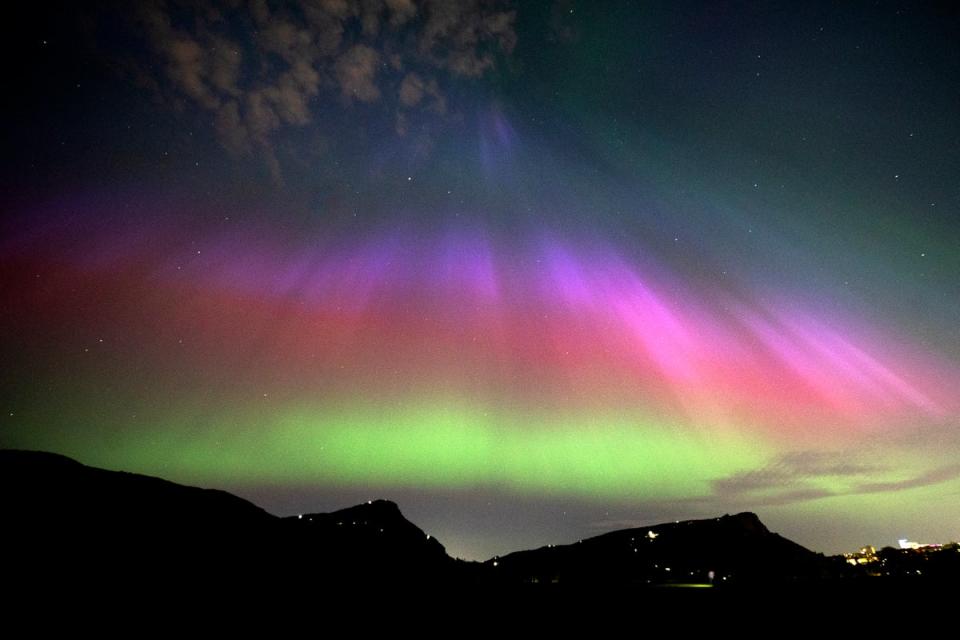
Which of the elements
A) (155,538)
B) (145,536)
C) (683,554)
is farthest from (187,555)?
(683,554)

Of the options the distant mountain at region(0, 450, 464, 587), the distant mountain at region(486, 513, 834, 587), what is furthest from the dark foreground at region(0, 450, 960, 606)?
the distant mountain at region(486, 513, 834, 587)

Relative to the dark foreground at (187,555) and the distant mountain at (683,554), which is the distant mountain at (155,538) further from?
the distant mountain at (683,554)

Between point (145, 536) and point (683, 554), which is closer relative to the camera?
point (145, 536)

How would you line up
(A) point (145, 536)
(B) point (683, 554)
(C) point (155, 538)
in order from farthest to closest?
(B) point (683, 554), (C) point (155, 538), (A) point (145, 536)

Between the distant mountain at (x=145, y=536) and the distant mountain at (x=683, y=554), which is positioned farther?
the distant mountain at (x=683, y=554)

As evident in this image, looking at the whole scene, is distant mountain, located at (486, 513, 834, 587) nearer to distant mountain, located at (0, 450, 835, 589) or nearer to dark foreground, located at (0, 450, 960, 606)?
distant mountain, located at (0, 450, 835, 589)

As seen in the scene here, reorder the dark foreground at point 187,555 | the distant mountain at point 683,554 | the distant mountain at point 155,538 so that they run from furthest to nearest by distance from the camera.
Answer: the distant mountain at point 683,554 < the distant mountain at point 155,538 < the dark foreground at point 187,555

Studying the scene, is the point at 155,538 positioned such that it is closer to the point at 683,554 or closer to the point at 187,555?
the point at 187,555

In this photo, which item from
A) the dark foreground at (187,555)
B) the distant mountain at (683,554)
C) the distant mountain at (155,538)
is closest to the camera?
the dark foreground at (187,555)

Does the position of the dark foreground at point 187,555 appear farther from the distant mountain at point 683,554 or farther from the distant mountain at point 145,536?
the distant mountain at point 683,554

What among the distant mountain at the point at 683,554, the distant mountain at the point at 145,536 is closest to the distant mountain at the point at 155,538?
the distant mountain at the point at 145,536

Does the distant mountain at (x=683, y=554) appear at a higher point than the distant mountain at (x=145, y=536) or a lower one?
higher

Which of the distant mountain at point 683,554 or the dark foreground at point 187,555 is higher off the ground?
the distant mountain at point 683,554

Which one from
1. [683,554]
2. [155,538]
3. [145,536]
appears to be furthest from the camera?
[683,554]
